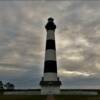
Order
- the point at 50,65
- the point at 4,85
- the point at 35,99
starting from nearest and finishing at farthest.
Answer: the point at 35,99
the point at 50,65
the point at 4,85

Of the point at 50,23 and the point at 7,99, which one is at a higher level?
the point at 50,23

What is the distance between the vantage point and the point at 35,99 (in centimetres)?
3091

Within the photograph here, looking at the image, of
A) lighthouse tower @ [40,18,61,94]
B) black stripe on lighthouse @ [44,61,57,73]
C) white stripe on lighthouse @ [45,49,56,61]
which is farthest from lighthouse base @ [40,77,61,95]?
white stripe on lighthouse @ [45,49,56,61]

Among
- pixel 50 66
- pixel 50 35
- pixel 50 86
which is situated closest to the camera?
pixel 50 66

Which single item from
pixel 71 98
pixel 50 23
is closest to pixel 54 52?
pixel 50 23

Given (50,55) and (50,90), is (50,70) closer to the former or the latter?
(50,55)

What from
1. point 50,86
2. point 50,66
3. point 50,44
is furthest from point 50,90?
point 50,44

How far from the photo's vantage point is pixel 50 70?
33562 millimetres

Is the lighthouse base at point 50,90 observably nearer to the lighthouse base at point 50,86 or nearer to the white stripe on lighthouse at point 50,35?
the lighthouse base at point 50,86

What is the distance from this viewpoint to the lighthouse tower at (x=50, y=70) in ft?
110

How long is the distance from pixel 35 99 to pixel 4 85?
31.5 metres

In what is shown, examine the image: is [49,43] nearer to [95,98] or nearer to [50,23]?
[50,23]

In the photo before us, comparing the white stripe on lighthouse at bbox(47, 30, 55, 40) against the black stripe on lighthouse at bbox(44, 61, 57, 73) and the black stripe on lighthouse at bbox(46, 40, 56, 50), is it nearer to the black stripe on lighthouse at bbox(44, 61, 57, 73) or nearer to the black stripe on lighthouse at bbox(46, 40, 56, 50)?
the black stripe on lighthouse at bbox(46, 40, 56, 50)

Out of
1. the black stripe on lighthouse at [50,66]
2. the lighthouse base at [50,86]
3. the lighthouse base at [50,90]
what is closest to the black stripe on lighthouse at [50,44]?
the black stripe on lighthouse at [50,66]
